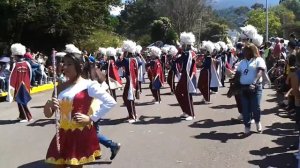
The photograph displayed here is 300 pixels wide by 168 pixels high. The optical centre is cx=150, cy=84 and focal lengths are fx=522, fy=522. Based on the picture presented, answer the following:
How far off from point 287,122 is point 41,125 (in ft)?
17.5

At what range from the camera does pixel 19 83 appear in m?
12.0

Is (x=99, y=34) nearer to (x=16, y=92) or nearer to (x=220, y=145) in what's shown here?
(x=16, y=92)

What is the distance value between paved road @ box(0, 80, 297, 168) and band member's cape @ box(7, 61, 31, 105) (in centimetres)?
63

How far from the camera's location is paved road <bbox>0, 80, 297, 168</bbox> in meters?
7.79

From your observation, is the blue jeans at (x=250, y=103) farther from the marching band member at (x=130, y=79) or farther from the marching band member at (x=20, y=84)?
the marching band member at (x=20, y=84)

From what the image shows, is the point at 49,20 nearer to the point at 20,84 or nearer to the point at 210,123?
the point at 20,84

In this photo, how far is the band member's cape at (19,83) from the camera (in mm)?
11930

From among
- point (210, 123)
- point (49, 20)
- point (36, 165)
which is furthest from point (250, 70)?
point (49, 20)

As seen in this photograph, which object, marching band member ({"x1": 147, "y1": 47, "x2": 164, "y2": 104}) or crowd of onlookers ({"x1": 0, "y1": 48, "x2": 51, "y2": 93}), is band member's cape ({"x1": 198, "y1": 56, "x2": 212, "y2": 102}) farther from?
crowd of onlookers ({"x1": 0, "y1": 48, "x2": 51, "y2": 93})

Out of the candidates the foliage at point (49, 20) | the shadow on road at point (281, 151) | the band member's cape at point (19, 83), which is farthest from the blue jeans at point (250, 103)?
the foliage at point (49, 20)

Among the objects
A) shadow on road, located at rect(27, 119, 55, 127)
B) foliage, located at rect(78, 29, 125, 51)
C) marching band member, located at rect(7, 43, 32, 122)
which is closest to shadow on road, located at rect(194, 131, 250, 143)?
shadow on road, located at rect(27, 119, 55, 127)

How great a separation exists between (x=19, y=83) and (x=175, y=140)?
443 centimetres

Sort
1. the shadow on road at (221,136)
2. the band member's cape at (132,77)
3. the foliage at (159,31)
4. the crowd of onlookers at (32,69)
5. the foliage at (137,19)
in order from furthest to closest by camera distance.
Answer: the foliage at (137,19) < the foliage at (159,31) < the crowd of onlookers at (32,69) < the band member's cape at (132,77) < the shadow on road at (221,136)

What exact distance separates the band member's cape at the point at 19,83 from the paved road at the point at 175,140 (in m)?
0.63
